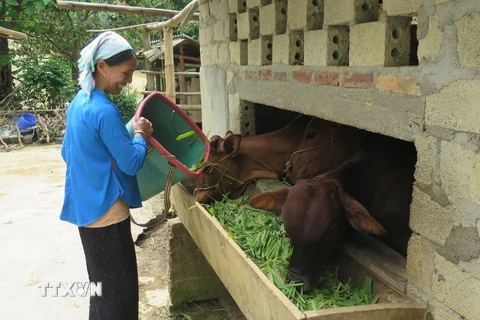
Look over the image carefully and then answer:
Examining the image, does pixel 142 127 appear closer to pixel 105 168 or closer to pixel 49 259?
pixel 105 168

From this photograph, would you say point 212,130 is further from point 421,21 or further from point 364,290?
point 421,21

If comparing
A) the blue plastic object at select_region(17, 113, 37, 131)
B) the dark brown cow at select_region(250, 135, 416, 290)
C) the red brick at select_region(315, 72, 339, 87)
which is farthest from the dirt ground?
the blue plastic object at select_region(17, 113, 37, 131)


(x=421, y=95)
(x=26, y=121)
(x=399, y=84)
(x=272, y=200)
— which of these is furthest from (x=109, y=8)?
(x=26, y=121)

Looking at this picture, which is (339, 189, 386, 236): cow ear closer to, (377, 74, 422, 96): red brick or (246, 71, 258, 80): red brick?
(377, 74, 422, 96): red brick

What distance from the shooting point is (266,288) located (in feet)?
6.72

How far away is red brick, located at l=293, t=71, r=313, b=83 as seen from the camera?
108 inches

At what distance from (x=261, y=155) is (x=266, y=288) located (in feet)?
5.80

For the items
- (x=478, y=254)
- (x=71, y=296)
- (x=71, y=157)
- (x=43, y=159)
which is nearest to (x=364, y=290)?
(x=478, y=254)

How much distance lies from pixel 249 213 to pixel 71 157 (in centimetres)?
124

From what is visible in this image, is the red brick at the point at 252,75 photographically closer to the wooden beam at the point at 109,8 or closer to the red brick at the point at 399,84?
the red brick at the point at 399,84

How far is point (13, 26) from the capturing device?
15.1m

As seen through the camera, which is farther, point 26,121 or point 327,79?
point 26,121

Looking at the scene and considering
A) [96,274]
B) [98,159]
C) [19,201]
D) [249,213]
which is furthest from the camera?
[19,201]

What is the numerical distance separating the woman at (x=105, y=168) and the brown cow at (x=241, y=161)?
740 mm
